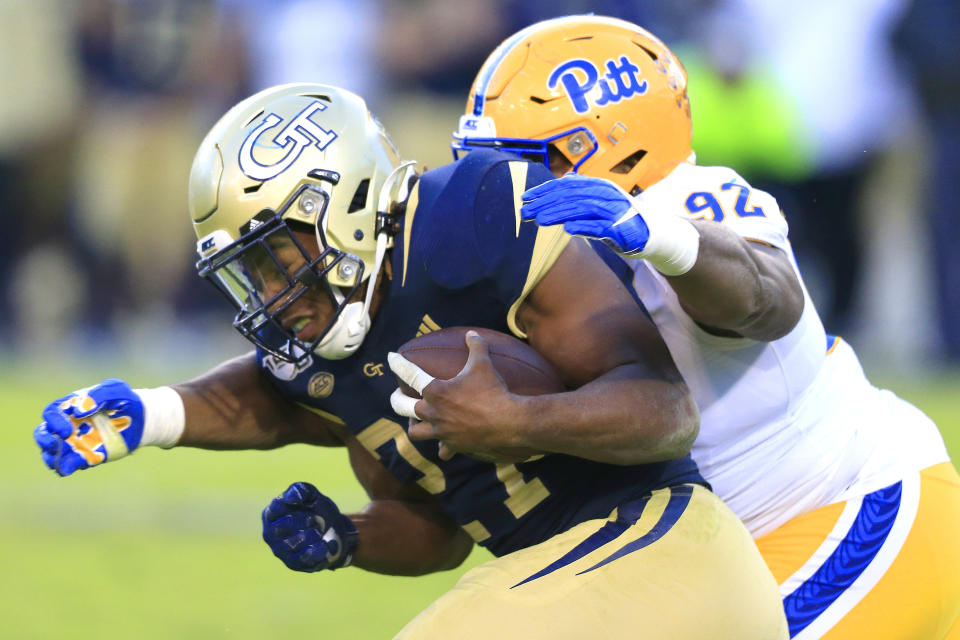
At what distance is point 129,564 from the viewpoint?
19.1 ft

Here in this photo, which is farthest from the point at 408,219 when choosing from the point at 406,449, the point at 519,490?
the point at 519,490

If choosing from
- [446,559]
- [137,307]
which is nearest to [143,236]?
[137,307]

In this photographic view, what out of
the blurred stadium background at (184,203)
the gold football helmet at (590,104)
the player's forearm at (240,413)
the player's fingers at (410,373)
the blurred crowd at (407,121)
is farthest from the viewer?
the blurred crowd at (407,121)

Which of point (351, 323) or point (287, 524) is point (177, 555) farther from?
point (351, 323)

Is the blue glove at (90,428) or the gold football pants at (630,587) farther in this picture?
the blue glove at (90,428)

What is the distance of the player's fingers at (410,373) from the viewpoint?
2602 millimetres

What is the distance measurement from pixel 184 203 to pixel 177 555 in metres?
5.18

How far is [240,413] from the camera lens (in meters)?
3.21

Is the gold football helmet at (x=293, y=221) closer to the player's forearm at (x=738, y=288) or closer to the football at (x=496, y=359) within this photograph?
the football at (x=496, y=359)

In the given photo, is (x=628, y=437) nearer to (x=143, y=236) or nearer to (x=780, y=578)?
(x=780, y=578)

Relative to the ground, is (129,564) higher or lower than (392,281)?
lower

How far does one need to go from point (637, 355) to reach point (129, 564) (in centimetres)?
381

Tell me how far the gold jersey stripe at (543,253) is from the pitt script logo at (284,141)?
578 mm

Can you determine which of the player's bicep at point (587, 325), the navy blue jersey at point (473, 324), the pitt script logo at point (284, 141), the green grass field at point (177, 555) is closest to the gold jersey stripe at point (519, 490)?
the navy blue jersey at point (473, 324)
